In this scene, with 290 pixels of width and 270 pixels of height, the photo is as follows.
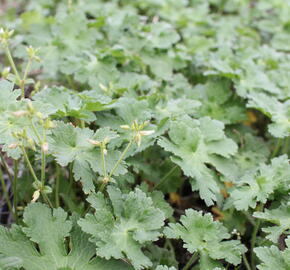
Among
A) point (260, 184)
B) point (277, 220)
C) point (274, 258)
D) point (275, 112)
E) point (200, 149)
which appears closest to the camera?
point (274, 258)

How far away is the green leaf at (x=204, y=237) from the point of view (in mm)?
1941

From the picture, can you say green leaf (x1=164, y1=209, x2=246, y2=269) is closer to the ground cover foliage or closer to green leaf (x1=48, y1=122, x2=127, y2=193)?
the ground cover foliage

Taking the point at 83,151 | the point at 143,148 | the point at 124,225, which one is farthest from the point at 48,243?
the point at 143,148

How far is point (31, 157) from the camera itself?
2.37 metres

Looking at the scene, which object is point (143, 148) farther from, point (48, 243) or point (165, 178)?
point (48, 243)

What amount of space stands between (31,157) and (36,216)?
53 cm

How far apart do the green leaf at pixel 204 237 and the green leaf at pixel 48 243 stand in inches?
11.4

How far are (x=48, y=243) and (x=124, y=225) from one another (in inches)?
13.9

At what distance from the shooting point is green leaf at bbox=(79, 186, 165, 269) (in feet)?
5.84

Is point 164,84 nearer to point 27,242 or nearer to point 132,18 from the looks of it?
point 132,18

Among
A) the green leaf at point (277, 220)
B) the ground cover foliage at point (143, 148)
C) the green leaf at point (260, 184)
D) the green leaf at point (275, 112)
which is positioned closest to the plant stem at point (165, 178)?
the ground cover foliage at point (143, 148)

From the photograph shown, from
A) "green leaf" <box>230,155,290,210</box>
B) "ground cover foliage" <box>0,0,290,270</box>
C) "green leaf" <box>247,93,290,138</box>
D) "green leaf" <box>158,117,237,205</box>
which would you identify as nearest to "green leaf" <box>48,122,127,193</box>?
"ground cover foliage" <box>0,0,290,270</box>

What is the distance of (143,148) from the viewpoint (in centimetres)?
222

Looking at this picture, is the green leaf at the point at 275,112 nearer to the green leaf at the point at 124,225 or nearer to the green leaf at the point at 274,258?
the green leaf at the point at 274,258
